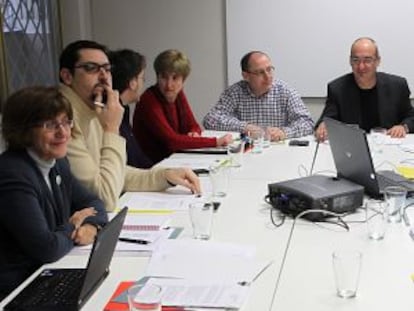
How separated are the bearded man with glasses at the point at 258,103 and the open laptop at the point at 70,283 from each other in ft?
7.71

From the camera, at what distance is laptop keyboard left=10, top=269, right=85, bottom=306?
1363 mm

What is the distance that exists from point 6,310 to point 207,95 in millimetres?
3876

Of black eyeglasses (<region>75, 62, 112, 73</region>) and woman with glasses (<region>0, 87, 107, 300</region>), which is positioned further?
black eyeglasses (<region>75, 62, 112, 73</region>)

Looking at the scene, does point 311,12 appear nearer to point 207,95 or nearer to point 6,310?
point 207,95

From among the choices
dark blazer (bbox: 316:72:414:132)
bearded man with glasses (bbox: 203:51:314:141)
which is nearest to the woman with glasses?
bearded man with glasses (bbox: 203:51:314:141)

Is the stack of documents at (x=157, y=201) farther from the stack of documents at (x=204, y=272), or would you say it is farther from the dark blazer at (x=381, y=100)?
the dark blazer at (x=381, y=100)

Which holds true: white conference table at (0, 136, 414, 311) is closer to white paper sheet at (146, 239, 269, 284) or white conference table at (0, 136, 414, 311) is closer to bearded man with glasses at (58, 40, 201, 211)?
white paper sheet at (146, 239, 269, 284)

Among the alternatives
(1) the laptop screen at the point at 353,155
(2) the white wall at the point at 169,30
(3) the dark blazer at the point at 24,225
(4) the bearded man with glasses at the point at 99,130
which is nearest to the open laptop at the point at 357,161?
(1) the laptop screen at the point at 353,155

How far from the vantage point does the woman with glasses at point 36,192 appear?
5.30ft

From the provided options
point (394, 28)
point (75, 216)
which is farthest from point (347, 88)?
point (75, 216)

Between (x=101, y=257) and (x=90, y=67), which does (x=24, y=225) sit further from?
(x=90, y=67)

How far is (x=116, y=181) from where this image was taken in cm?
213

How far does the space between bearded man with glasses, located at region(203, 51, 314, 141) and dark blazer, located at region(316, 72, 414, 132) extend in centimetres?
22

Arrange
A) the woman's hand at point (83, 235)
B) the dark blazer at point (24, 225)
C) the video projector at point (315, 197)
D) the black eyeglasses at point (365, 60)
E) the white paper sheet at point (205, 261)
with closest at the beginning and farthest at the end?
the white paper sheet at point (205, 261) → the dark blazer at point (24, 225) → the woman's hand at point (83, 235) → the video projector at point (315, 197) → the black eyeglasses at point (365, 60)
